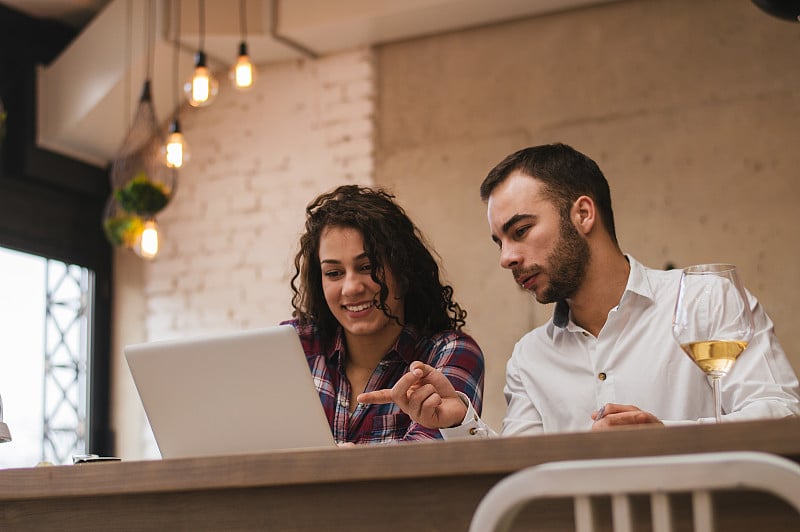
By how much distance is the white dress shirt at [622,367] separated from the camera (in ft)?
6.41

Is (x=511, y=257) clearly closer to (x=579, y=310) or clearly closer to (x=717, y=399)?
(x=579, y=310)

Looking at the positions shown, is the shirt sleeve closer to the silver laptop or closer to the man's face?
the man's face

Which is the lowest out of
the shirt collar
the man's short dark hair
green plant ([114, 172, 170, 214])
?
the shirt collar

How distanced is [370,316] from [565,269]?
0.46 meters

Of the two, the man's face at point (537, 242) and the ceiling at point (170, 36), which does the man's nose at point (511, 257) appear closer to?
the man's face at point (537, 242)

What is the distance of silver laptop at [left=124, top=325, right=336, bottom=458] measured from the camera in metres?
1.44

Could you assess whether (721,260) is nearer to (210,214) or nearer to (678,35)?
(678,35)

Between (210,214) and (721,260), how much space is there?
242 centimetres

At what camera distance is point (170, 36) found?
4.52 meters

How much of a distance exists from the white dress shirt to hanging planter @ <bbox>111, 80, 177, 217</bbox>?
2.14 meters

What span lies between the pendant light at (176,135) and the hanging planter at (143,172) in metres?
0.06

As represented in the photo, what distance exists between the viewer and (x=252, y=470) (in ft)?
3.95

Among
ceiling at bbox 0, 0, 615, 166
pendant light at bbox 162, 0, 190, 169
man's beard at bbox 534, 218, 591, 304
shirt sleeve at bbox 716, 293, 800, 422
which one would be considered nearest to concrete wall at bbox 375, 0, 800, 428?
ceiling at bbox 0, 0, 615, 166

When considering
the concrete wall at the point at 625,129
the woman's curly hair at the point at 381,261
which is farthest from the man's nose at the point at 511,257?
the concrete wall at the point at 625,129
